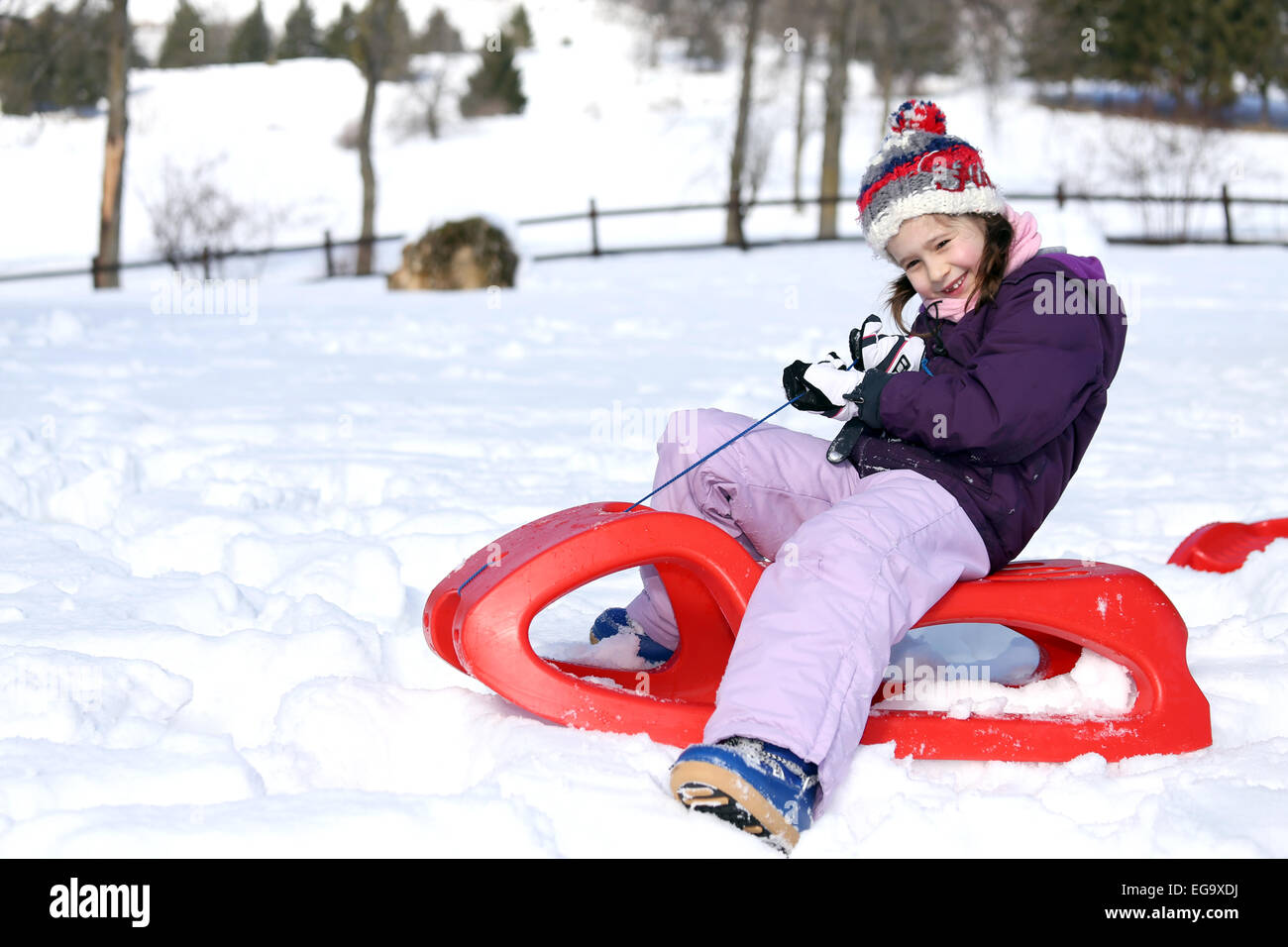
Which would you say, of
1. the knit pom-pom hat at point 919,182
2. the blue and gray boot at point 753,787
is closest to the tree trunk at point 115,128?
the knit pom-pom hat at point 919,182

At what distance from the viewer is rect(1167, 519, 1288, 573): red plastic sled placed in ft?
9.67

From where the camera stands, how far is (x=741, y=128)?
17.3m

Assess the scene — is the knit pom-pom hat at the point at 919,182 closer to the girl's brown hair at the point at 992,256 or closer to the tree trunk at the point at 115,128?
the girl's brown hair at the point at 992,256

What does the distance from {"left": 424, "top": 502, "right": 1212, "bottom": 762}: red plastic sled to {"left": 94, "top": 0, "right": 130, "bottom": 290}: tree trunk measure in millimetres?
13920

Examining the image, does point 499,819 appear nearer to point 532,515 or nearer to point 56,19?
point 532,515

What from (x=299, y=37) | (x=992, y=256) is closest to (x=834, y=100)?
(x=992, y=256)

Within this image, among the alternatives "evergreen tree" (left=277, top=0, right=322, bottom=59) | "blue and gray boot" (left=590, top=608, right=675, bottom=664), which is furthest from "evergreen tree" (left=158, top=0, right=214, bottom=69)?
"blue and gray boot" (left=590, top=608, right=675, bottom=664)

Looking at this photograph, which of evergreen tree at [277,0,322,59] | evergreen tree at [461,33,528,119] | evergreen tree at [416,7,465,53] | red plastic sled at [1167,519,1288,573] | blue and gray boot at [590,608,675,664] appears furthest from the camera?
evergreen tree at [277,0,322,59]

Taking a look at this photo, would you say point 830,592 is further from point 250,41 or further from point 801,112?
point 250,41

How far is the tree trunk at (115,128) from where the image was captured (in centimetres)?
1414

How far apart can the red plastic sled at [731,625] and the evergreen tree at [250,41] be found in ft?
141

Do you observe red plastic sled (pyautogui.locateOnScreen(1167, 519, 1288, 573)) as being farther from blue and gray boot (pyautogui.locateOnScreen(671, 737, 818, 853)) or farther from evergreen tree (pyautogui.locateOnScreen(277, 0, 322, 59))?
evergreen tree (pyautogui.locateOnScreen(277, 0, 322, 59))

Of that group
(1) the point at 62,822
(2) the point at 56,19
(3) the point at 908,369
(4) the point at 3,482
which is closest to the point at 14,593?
(4) the point at 3,482

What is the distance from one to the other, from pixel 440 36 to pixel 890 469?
39.3 m
